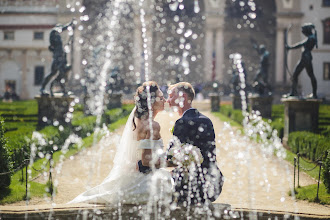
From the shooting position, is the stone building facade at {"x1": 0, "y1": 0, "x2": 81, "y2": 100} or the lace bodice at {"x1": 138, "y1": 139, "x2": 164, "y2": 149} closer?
the lace bodice at {"x1": 138, "y1": 139, "x2": 164, "y2": 149}

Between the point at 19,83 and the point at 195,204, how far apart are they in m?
36.9

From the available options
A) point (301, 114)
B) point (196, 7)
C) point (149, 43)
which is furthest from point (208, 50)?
point (301, 114)

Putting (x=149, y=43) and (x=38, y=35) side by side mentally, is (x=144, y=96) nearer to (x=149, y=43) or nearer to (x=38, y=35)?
(x=149, y=43)

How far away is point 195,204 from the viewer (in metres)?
4.25

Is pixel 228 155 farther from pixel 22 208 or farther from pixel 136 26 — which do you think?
pixel 136 26

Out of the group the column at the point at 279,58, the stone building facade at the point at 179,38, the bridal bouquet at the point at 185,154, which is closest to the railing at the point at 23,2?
the stone building facade at the point at 179,38

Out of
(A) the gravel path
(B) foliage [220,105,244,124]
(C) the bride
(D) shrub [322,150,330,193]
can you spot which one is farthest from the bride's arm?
(B) foliage [220,105,244,124]

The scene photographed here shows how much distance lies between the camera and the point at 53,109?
13.0m

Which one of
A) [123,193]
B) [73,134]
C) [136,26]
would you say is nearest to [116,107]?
[73,134]

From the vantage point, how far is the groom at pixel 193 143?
4.09m

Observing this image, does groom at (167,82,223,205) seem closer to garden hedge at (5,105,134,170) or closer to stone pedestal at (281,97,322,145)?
garden hedge at (5,105,134,170)

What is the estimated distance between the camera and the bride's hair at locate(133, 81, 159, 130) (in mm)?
4215

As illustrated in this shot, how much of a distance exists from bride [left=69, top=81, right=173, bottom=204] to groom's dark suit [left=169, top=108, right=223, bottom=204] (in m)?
0.23

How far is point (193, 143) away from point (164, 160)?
0.39 m
